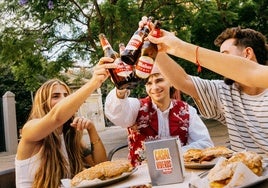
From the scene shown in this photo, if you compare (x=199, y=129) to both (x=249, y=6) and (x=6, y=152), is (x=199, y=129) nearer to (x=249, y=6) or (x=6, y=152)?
(x=249, y=6)

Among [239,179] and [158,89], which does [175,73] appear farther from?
[239,179]

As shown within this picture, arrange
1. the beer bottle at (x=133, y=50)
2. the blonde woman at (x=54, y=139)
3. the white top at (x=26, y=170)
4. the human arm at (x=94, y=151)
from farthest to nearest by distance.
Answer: the human arm at (x=94, y=151)
the white top at (x=26, y=170)
the blonde woman at (x=54, y=139)
the beer bottle at (x=133, y=50)

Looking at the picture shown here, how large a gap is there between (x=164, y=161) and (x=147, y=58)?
548 mm

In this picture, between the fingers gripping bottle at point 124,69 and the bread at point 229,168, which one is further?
the fingers gripping bottle at point 124,69

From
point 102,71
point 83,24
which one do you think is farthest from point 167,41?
point 83,24

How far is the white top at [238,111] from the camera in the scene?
2.08m

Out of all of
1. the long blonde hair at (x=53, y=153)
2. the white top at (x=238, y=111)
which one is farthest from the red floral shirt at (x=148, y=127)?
the long blonde hair at (x=53, y=153)

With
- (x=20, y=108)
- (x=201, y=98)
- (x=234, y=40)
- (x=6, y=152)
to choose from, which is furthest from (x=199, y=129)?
(x=20, y=108)

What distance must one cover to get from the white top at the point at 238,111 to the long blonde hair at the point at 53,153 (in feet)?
2.77

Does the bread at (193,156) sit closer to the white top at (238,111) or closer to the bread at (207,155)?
the bread at (207,155)

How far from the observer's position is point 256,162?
1.41 metres

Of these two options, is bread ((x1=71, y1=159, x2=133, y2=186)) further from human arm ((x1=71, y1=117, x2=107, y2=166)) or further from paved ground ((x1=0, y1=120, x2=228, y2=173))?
paved ground ((x1=0, y1=120, x2=228, y2=173))

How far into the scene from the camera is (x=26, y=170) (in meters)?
2.14

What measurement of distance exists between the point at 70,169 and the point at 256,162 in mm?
1207
